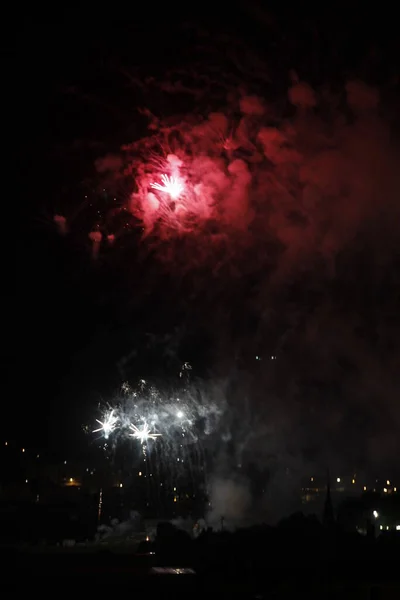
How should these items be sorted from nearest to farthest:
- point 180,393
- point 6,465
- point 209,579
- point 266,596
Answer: point 266,596 < point 209,579 < point 180,393 < point 6,465

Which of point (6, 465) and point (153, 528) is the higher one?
point (6, 465)

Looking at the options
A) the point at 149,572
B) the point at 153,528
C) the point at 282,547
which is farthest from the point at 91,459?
the point at 149,572

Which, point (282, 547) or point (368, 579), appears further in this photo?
point (282, 547)

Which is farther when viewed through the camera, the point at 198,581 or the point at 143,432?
the point at 143,432

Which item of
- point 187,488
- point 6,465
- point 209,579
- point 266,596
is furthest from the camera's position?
point 6,465

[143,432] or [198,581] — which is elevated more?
[143,432]

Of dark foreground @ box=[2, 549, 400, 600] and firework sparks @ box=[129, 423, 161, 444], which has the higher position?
firework sparks @ box=[129, 423, 161, 444]

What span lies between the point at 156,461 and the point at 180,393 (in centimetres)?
1221

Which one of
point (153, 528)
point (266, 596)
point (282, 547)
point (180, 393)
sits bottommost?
point (266, 596)

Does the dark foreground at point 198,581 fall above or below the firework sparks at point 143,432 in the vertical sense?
below

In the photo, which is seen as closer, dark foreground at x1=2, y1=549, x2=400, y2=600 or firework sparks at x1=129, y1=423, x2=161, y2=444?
dark foreground at x1=2, y1=549, x2=400, y2=600

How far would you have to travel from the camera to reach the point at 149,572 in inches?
378

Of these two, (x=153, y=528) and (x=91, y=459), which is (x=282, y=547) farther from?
(x=91, y=459)

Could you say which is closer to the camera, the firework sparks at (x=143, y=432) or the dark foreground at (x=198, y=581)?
the dark foreground at (x=198, y=581)
